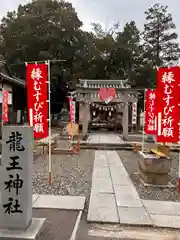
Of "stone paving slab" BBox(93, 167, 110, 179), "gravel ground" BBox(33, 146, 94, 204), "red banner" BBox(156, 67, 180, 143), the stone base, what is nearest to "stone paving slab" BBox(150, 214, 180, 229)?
"gravel ground" BBox(33, 146, 94, 204)

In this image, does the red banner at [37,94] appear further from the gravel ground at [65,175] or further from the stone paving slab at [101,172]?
the stone paving slab at [101,172]

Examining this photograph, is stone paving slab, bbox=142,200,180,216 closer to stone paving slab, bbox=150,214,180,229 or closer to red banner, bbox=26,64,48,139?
stone paving slab, bbox=150,214,180,229

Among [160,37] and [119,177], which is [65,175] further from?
[160,37]

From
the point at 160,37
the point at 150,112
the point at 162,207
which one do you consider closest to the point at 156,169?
the point at 162,207

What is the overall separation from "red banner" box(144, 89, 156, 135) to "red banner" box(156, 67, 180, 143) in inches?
165

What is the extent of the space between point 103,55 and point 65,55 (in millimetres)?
4726

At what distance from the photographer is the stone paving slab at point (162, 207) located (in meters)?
5.35

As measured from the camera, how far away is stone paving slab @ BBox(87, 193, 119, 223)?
4.94 m

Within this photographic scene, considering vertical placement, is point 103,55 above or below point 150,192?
above

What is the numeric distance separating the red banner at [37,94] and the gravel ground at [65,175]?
1539 millimetres

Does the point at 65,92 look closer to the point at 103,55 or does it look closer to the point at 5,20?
the point at 103,55

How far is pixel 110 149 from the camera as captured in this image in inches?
590

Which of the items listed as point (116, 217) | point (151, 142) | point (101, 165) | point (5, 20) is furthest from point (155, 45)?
A: point (116, 217)

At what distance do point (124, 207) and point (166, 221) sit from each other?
3.09 feet
